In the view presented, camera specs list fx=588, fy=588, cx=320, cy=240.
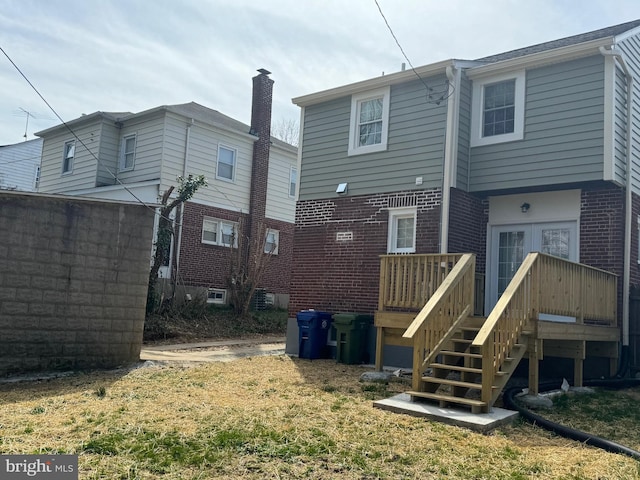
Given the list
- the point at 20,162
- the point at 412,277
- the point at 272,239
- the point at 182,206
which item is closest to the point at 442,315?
the point at 412,277

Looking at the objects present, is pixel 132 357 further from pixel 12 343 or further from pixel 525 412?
pixel 525 412

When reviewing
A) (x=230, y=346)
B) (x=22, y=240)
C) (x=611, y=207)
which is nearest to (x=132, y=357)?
(x=22, y=240)

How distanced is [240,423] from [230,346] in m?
8.34

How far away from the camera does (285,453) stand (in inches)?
190

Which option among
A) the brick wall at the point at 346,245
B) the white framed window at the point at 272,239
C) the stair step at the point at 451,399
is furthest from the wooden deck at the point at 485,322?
the white framed window at the point at 272,239

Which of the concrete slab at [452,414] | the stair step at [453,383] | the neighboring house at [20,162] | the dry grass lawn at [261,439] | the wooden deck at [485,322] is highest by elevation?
the neighboring house at [20,162]

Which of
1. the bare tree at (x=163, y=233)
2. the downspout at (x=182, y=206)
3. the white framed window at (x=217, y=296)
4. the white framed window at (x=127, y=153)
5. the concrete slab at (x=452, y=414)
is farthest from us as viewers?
the white framed window at (x=127, y=153)

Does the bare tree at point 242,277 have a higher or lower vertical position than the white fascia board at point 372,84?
lower

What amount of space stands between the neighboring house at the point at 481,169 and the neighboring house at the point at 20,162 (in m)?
22.0

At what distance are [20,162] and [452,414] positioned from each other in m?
29.4

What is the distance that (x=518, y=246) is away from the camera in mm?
11289

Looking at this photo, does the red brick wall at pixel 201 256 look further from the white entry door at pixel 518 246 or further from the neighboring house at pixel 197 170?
the white entry door at pixel 518 246

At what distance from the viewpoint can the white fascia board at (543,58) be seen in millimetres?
9883

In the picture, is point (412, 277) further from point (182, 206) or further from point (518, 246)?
point (182, 206)
